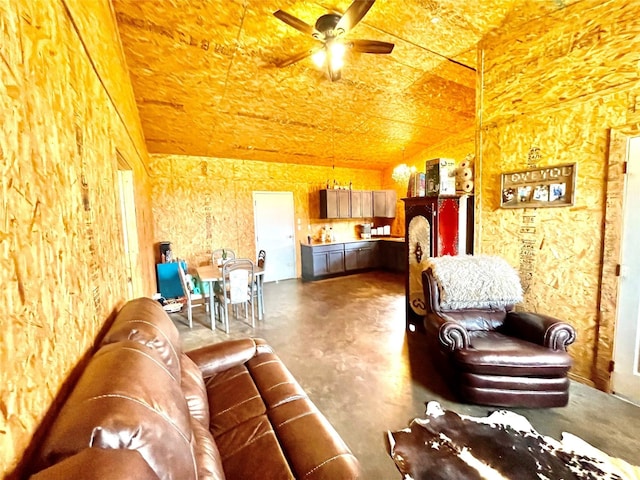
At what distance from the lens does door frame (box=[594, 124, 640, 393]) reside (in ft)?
7.11

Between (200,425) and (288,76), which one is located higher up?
(288,76)

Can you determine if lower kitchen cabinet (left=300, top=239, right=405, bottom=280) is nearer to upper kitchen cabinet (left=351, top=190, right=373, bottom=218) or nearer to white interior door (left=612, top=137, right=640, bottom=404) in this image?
upper kitchen cabinet (left=351, top=190, right=373, bottom=218)

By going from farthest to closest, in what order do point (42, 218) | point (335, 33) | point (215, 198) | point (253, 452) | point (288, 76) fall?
1. point (215, 198)
2. point (288, 76)
3. point (335, 33)
4. point (253, 452)
5. point (42, 218)

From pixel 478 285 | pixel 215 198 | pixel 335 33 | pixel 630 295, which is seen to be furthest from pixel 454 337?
pixel 215 198

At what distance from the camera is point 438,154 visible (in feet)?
19.2

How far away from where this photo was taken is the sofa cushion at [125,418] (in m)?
0.66

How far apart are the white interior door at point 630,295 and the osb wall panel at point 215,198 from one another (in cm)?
538

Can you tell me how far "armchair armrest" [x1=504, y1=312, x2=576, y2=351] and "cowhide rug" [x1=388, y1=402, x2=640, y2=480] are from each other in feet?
2.00

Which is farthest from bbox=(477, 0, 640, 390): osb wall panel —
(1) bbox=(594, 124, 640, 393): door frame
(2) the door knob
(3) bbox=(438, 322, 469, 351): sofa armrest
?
(3) bbox=(438, 322, 469, 351): sofa armrest

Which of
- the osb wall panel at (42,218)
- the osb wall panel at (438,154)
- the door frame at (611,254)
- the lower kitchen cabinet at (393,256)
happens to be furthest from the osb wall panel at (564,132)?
the lower kitchen cabinet at (393,256)

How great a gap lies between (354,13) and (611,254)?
2815 millimetres

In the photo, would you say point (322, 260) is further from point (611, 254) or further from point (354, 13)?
point (354, 13)

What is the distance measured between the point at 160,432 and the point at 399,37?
3.64 m

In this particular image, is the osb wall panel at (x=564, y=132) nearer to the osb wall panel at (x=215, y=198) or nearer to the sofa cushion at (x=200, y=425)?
the sofa cushion at (x=200, y=425)
